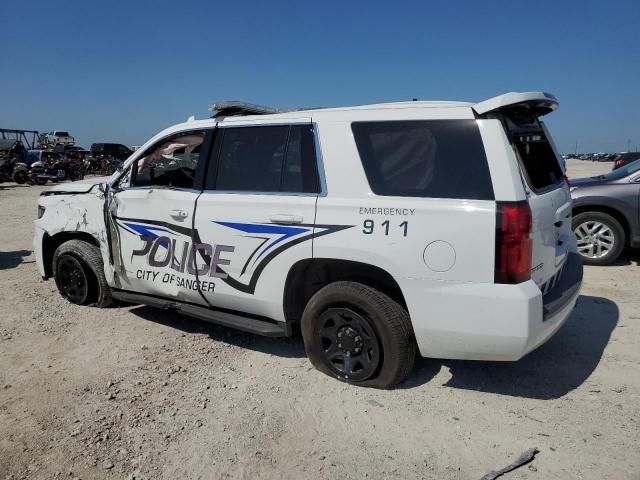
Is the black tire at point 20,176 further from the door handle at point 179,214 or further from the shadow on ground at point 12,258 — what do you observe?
the door handle at point 179,214

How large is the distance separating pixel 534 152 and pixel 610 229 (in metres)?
4.16

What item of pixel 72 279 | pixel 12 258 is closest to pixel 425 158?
pixel 72 279

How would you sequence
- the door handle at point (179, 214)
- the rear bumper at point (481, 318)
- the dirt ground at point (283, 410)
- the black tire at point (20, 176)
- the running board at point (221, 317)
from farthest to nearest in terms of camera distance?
1. the black tire at point (20, 176)
2. the door handle at point (179, 214)
3. the running board at point (221, 317)
4. the rear bumper at point (481, 318)
5. the dirt ground at point (283, 410)

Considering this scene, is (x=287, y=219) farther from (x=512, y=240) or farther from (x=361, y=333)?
(x=512, y=240)

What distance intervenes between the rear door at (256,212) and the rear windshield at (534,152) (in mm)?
1316

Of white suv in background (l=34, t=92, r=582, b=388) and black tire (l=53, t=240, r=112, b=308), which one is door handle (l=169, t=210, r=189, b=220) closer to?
white suv in background (l=34, t=92, r=582, b=388)

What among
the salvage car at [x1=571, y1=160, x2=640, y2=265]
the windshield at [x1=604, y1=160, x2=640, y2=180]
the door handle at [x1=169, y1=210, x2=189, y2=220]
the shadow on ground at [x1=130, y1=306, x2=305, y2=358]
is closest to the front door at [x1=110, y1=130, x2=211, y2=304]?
the door handle at [x1=169, y1=210, x2=189, y2=220]

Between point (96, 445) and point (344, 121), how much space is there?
8.34 feet

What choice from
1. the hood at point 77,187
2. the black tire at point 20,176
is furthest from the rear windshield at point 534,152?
the black tire at point 20,176

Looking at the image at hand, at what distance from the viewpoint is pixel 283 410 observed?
3.32m

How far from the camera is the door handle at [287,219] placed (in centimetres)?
346

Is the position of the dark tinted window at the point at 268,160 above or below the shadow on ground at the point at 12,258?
above

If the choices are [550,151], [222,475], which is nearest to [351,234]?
[222,475]

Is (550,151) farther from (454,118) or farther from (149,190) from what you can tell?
(149,190)
